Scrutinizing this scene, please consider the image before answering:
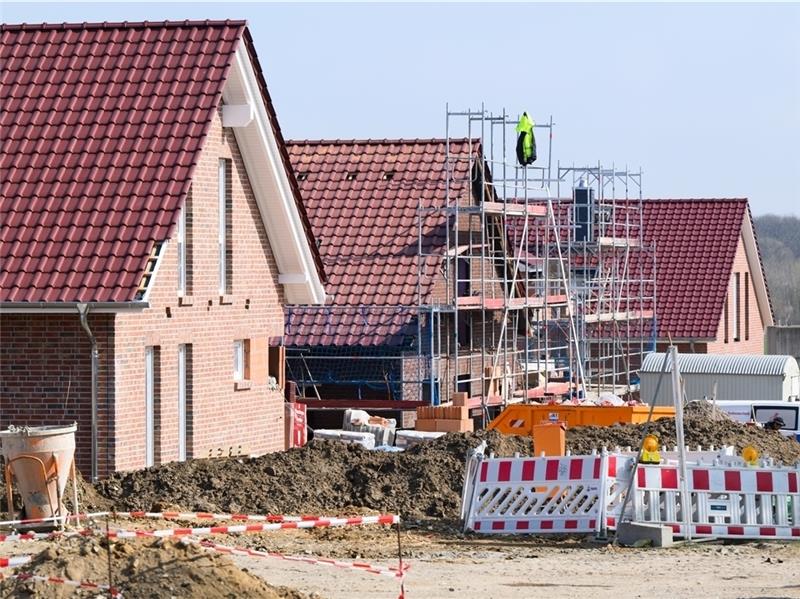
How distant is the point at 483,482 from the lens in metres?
19.9

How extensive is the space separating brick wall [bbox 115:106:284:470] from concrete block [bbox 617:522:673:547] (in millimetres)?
6654

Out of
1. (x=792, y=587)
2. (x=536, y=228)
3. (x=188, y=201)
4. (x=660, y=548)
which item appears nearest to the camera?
(x=792, y=587)

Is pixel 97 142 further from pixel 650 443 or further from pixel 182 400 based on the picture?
pixel 650 443

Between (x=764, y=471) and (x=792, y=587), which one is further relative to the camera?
(x=764, y=471)

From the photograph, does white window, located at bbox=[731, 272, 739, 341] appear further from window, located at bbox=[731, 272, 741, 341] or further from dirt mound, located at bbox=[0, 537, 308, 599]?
dirt mound, located at bbox=[0, 537, 308, 599]

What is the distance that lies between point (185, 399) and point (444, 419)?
10.1m

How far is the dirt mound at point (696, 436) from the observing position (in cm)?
2653

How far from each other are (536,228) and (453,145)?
6.12 metres

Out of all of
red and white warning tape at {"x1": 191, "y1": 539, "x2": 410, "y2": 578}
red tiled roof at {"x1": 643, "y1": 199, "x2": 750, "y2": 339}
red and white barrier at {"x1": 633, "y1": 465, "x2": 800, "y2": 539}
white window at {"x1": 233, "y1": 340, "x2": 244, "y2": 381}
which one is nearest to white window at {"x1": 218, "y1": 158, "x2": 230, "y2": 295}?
white window at {"x1": 233, "y1": 340, "x2": 244, "y2": 381}

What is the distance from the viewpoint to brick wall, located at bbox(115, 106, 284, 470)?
2206 centimetres

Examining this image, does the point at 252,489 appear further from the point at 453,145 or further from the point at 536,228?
the point at 536,228

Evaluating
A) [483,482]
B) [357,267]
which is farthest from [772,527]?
[357,267]

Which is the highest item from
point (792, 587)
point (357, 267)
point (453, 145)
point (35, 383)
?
point (453, 145)

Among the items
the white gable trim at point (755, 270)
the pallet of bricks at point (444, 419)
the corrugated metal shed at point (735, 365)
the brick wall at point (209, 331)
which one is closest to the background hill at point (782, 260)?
the white gable trim at point (755, 270)
